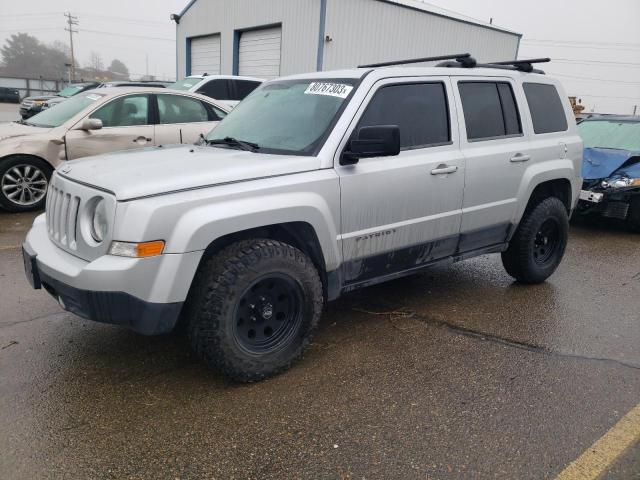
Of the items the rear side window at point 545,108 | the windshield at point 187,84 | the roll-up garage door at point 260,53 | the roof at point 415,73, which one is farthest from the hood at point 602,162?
the roll-up garage door at point 260,53


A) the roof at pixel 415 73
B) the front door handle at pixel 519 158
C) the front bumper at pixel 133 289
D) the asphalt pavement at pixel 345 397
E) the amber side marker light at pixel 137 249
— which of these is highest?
the roof at pixel 415 73

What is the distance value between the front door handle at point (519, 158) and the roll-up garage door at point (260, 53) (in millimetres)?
14622

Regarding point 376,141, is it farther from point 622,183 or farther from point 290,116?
point 622,183

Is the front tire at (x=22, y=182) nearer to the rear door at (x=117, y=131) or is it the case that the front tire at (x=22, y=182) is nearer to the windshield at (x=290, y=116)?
the rear door at (x=117, y=131)

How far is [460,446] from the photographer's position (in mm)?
2545

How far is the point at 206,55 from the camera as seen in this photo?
21.6 meters

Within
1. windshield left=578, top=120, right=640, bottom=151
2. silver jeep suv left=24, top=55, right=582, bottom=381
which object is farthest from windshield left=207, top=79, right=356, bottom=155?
windshield left=578, top=120, right=640, bottom=151

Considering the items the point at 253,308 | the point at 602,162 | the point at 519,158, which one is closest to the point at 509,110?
the point at 519,158

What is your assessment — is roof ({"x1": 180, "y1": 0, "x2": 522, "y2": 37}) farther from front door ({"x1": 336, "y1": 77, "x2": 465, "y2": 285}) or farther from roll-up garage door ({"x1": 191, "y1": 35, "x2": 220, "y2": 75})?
front door ({"x1": 336, "y1": 77, "x2": 465, "y2": 285})

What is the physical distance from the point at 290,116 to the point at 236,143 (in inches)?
16.8

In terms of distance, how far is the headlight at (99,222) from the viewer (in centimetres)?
273

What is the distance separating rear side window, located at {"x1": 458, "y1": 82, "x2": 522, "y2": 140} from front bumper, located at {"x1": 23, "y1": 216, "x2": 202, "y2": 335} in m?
2.51

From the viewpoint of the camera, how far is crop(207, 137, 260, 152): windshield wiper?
139 inches

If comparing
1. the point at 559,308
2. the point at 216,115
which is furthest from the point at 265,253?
the point at 216,115
